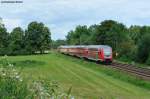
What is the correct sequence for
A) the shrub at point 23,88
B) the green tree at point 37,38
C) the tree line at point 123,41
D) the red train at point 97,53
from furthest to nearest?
1. the green tree at point 37,38
2. the tree line at point 123,41
3. the red train at point 97,53
4. the shrub at point 23,88

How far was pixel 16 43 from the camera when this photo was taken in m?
115

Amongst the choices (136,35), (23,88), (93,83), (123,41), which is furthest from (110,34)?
(23,88)

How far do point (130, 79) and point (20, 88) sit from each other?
109 ft

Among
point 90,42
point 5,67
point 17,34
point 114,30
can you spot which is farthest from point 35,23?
point 5,67

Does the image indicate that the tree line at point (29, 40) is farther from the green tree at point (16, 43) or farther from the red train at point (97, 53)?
the red train at point (97, 53)

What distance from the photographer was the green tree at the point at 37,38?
11945cm

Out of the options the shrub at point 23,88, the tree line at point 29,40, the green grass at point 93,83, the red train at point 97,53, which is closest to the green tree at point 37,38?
the tree line at point 29,40

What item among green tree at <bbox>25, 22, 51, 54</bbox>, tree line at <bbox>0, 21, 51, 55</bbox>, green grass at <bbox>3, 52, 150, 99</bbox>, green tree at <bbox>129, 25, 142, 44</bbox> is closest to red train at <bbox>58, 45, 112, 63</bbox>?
green grass at <bbox>3, 52, 150, 99</bbox>

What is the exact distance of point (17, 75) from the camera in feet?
22.2

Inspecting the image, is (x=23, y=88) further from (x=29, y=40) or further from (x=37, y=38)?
(x=37, y=38)

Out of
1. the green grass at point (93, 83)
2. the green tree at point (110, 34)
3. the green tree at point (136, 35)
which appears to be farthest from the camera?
the green tree at point (136, 35)

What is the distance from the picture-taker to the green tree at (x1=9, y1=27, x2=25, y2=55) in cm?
11288

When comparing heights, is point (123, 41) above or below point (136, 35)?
below

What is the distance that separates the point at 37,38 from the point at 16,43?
8271mm
